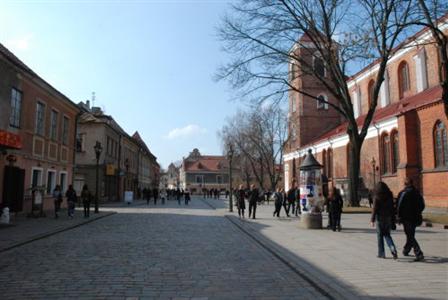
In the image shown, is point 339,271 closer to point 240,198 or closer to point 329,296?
point 329,296

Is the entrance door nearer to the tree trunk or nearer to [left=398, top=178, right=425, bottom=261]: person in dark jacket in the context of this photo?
[left=398, top=178, right=425, bottom=261]: person in dark jacket

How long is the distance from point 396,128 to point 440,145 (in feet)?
21.2

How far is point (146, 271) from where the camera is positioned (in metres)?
8.05

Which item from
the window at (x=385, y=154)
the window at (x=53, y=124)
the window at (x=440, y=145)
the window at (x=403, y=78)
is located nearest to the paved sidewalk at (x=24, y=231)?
the window at (x=53, y=124)

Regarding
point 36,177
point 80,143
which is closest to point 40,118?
point 36,177

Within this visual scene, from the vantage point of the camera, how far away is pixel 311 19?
2534 centimetres

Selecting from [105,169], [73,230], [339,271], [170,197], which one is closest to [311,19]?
[73,230]

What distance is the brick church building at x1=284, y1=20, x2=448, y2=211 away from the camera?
2903cm

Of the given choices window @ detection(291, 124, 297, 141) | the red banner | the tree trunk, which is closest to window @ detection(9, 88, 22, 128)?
the red banner

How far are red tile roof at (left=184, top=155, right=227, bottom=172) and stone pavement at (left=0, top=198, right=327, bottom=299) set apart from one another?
343ft

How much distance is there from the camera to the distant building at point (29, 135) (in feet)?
60.9

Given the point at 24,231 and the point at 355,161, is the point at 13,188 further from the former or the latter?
the point at 355,161

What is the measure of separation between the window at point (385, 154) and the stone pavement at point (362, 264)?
24.1 m

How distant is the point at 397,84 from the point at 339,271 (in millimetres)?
37562
